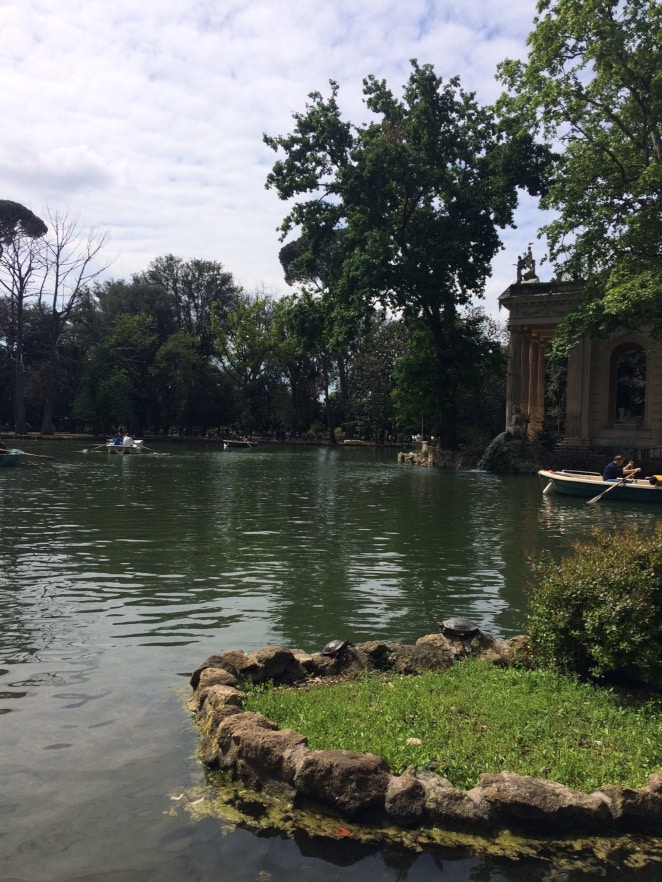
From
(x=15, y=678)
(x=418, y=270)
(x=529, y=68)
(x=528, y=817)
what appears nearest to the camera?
(x=528, y=817)

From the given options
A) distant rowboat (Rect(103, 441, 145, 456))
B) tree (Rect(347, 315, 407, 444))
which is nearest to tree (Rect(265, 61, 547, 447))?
distant rowboat (Rect(103, 441, 145, 456))

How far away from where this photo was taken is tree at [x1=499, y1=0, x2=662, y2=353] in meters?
28.5

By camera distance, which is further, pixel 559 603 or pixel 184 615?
pixel 184 615

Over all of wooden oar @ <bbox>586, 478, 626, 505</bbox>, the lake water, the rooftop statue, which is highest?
the rooftop statue

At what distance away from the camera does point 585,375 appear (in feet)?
137

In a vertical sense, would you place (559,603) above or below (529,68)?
below

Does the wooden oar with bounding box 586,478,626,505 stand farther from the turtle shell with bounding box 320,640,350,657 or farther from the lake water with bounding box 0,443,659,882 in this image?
the turtle shell with bounding box 320,640,350,657

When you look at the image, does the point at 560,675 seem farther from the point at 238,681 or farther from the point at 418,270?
the point at 418,270

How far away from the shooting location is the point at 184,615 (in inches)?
401

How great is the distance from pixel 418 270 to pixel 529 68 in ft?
42.3

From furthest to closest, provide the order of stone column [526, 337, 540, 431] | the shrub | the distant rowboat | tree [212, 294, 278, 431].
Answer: tree [212, 294, 278, 431]
the distant rowboat
stone column [526, 337, 540, 431]
the shrub

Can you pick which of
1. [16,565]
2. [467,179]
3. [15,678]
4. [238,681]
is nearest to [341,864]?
[238,681]

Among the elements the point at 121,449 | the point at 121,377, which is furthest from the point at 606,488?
the point at 121,377

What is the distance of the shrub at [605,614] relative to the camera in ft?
21.6
